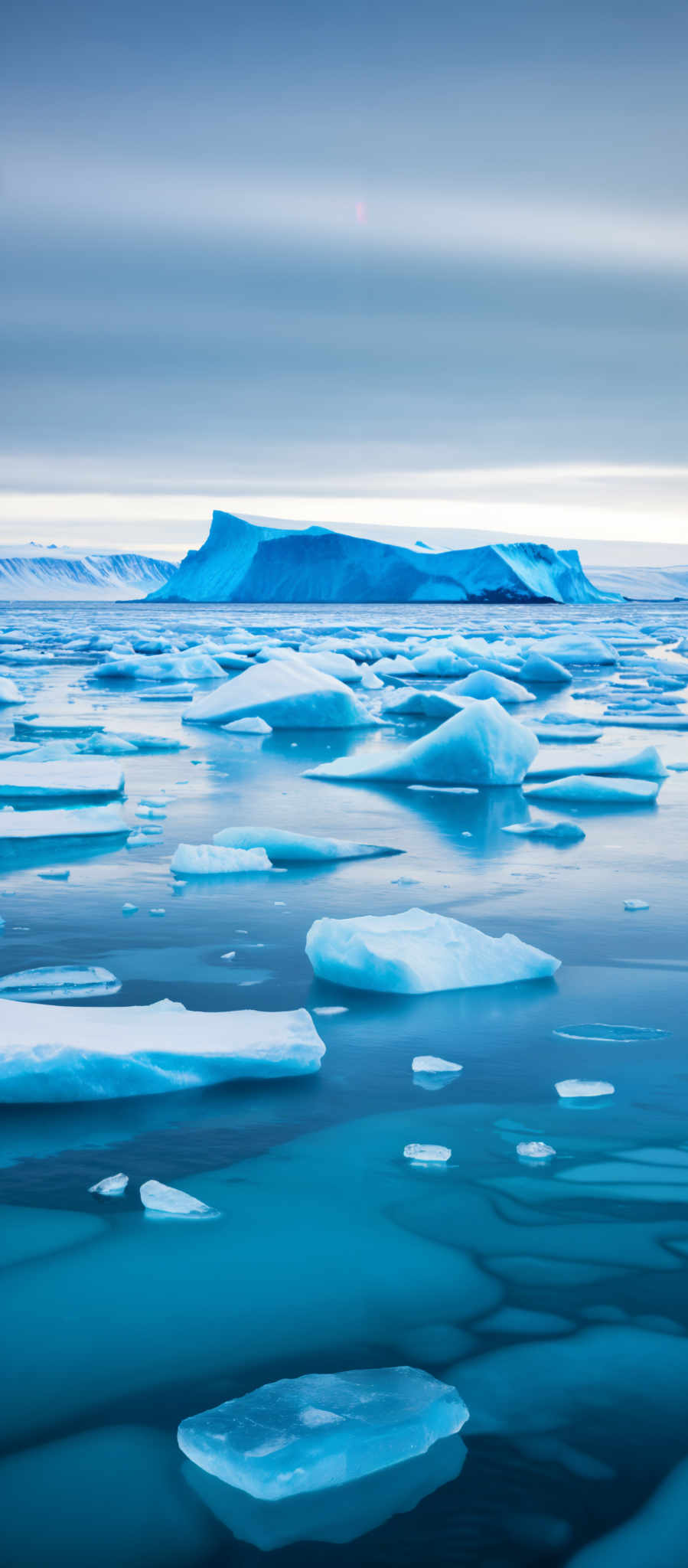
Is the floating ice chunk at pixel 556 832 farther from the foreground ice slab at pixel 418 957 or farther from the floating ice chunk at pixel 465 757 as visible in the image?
the foreground ice slab at pixel 418 957

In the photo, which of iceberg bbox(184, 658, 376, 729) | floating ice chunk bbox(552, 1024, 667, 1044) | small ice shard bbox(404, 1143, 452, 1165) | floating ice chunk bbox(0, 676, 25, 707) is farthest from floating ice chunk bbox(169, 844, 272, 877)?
floating ice chunk bbox(0, 676, 25, 707)

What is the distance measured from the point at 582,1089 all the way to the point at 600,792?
3450 millimetres

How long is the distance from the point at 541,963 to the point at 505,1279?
126 cm

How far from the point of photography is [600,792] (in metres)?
5.46

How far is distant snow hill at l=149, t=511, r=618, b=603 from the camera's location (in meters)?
50.7

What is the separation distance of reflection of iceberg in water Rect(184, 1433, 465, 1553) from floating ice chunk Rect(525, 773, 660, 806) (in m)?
4.36

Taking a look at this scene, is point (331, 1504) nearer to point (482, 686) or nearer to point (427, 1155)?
point (427, 1155)

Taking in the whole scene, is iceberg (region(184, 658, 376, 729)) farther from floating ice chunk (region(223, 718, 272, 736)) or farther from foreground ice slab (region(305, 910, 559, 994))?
foreground ice slab (region(305, 910, 559, 994))

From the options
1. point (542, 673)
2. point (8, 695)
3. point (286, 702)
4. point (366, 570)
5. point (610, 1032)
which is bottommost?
point (8, 695)

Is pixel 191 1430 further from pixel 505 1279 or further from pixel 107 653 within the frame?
pixel 107 653

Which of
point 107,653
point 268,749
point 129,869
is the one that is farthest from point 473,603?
point 129,869

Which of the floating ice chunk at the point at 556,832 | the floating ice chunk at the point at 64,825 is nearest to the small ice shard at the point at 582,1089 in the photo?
the floating ice chunk at the point at 556,832

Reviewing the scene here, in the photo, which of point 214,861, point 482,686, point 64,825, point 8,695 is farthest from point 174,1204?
point 8,695

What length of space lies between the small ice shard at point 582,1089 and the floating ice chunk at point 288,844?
2005mm
